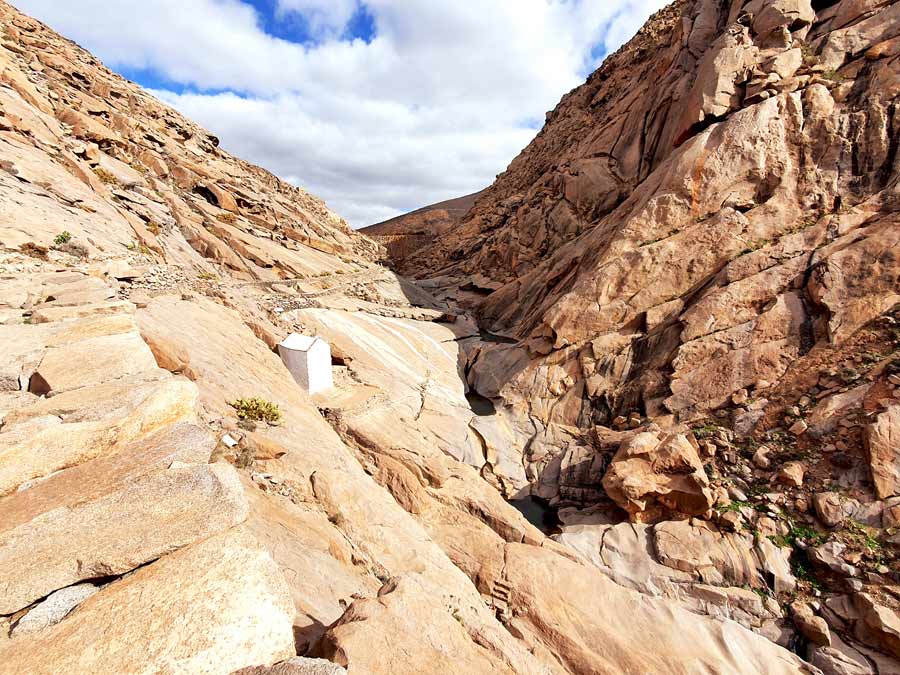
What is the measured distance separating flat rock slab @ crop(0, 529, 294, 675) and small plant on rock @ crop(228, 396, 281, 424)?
18.5ft

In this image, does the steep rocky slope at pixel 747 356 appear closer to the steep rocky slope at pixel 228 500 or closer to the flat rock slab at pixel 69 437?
the steep rocky slope at pixel 228 500

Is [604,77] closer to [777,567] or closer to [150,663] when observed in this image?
[777,567]

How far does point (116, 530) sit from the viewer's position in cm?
447

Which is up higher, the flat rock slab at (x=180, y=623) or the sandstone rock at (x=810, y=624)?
the flat rock slab at (x=180, y=623)

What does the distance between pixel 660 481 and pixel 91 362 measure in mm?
16067

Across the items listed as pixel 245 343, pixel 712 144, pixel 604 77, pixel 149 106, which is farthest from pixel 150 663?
A: pixel 604 77

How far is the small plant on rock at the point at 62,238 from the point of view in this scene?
13102 mm

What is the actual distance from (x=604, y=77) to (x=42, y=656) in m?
64.1

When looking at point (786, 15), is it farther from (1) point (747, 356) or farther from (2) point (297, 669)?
(2) point (297, 669)

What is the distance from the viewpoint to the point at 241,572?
435 centimetres

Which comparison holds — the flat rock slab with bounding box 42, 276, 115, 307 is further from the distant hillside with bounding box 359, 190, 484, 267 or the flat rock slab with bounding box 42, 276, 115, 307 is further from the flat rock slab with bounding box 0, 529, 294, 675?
the distant hillside with bounding box 359, 190, 484, 267

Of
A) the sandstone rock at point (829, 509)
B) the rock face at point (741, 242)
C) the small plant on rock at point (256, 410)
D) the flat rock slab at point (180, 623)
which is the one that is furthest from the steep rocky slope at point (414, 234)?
the flat rock slab at point (180, 623)

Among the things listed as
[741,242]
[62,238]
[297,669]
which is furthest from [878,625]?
[62,238]

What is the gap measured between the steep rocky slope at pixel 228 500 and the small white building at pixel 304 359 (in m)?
0.61
